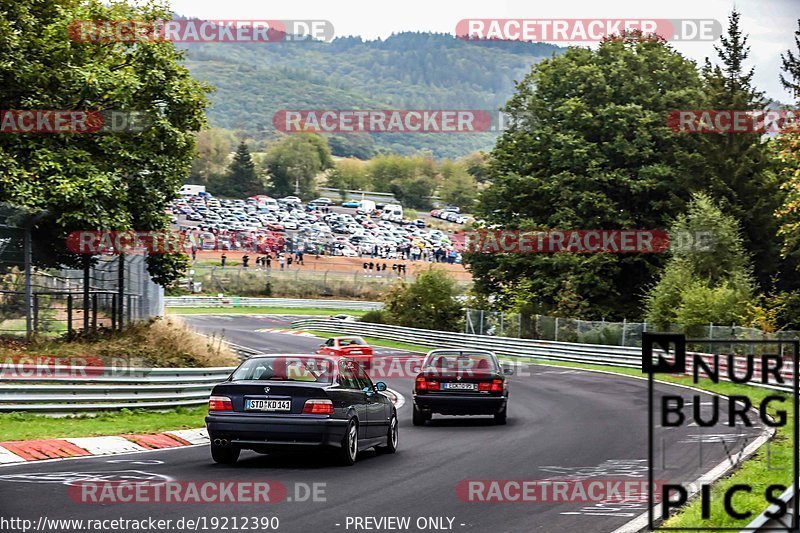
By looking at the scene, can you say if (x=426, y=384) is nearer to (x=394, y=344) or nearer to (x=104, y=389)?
(x=104, y=389)

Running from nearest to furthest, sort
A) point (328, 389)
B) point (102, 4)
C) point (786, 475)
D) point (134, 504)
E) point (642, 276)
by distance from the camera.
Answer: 1. point (134, 504)
2. point (786, 475)
3. point (328, 389)
4. point (102, 4)
5. point (642, 276)

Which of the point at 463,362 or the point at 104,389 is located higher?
the point at 463,362

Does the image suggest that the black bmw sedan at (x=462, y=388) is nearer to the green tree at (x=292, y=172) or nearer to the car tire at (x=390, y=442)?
the car tire at (x=390, y=442)

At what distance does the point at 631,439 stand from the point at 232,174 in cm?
16267

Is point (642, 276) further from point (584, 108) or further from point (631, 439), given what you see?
point (631, 439)

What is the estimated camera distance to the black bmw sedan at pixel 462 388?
69.3 feet

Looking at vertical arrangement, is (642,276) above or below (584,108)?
below

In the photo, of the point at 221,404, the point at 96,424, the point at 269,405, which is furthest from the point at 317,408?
the point at 96,424

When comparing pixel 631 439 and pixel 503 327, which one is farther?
pixel 503 327

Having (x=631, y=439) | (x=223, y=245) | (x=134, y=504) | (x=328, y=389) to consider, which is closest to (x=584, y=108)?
(x=631, y=439)

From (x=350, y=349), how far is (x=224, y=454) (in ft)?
81.6

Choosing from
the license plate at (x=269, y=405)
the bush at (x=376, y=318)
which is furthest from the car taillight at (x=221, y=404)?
the bush at (x=376, y=318)

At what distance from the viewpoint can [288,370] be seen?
14.5 metres

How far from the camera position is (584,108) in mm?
54969
